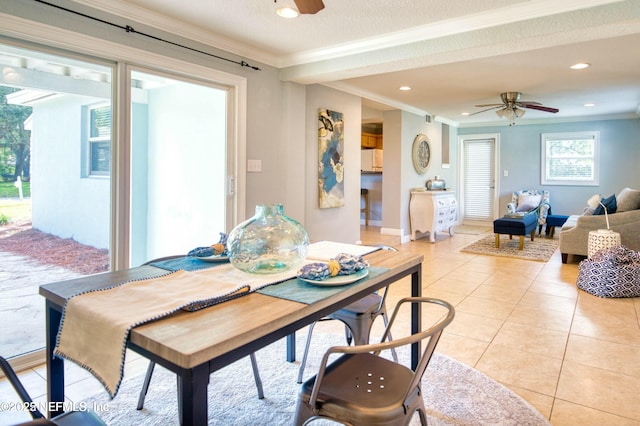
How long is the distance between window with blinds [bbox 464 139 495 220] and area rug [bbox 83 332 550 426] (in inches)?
290

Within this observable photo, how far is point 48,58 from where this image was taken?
2570mm

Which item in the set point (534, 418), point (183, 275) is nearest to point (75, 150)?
point (183, 275)

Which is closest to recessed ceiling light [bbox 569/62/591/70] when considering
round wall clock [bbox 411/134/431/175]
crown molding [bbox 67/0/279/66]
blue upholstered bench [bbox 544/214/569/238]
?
round wall clock [bbox 411/134/431/175]

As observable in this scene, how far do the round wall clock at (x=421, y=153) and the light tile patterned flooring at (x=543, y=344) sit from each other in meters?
A: 3.08

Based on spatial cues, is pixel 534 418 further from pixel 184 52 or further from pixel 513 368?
pixel 184 52

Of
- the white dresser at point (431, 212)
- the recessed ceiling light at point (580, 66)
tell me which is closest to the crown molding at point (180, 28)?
the recessed ceiling light at point (580, 66)

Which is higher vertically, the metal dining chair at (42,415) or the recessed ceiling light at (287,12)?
the recessed ceiling light at (287,12)

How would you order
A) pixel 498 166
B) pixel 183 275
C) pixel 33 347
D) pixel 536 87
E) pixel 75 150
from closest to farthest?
pixel 183 275, pixel 33 347, pixel 75 150, pixel 536 87, pixel 498 166

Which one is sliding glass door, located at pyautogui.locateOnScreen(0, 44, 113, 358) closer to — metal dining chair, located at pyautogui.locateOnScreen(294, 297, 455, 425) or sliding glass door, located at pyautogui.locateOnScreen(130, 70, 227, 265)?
sliding glass door, located at pyautogui.locateOnScreen(130, 70, 227, 265)

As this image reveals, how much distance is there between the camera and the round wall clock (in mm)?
7285

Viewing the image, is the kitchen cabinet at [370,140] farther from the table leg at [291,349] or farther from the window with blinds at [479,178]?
the table leg at [291,349]

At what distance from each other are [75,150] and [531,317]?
364cm

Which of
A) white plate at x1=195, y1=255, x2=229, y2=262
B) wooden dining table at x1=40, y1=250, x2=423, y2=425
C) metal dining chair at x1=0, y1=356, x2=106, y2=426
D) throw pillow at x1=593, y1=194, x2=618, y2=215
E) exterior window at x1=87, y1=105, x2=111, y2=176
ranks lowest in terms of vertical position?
metal dining chair at x1=0, y1=356, x2=106, y2=426

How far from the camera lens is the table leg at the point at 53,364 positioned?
1.40 m
